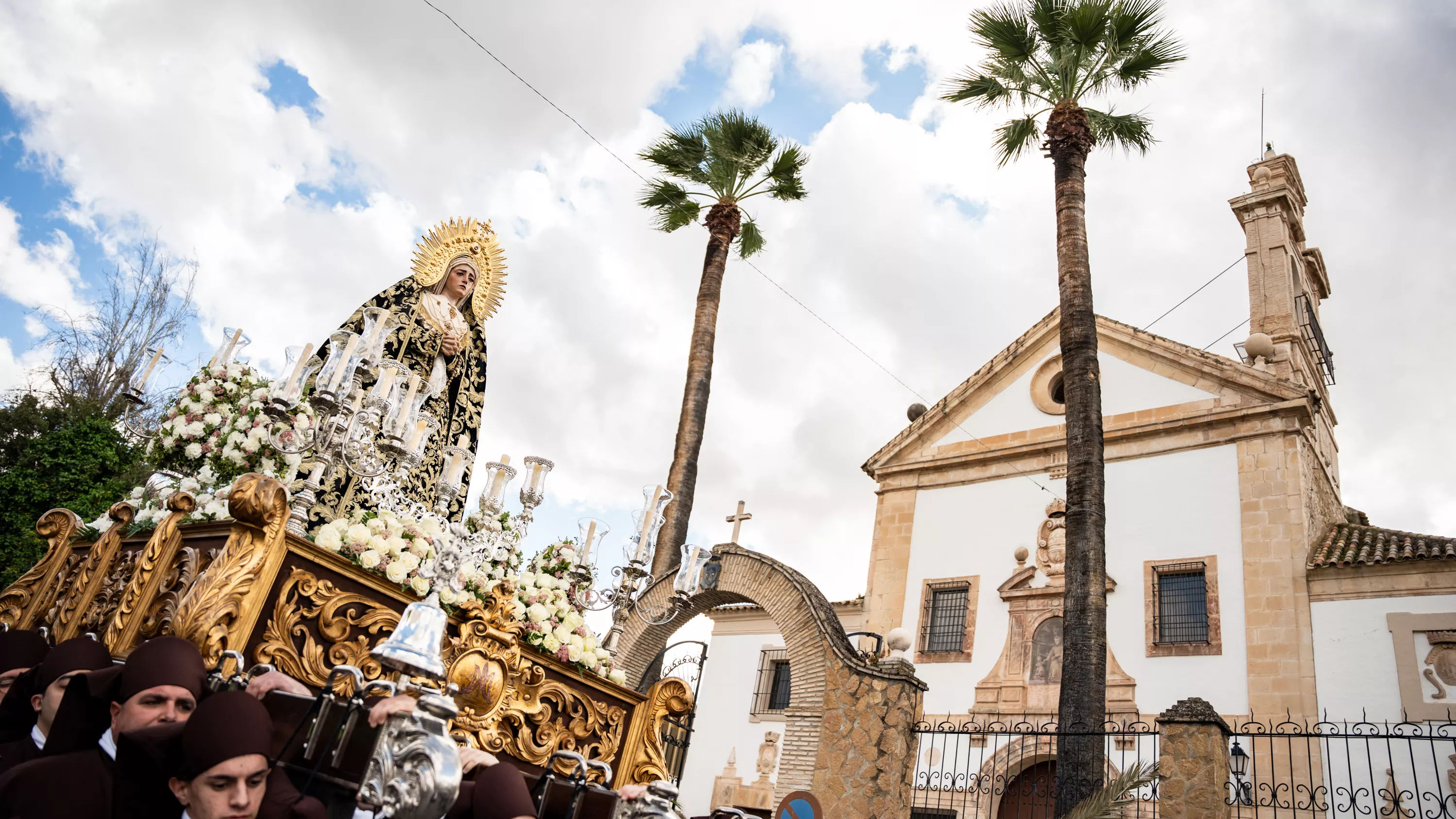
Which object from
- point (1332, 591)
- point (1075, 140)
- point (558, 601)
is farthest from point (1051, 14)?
point (558, 601)

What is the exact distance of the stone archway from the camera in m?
9.41

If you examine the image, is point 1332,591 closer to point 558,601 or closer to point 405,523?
point 558,601

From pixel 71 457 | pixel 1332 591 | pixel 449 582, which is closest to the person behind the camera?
pixel 449 582

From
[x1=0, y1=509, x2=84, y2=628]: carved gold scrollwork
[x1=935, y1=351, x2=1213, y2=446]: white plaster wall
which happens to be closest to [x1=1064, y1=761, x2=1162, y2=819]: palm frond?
[x1=0, y1=509, x2=84, y2=628]: carved gold scrollwork

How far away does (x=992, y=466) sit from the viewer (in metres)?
18.4

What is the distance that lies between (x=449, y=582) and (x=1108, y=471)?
1494 centimetres

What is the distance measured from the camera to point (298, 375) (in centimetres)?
473

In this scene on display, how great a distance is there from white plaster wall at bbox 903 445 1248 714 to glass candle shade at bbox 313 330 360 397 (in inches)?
539

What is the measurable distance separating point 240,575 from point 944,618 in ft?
50.8

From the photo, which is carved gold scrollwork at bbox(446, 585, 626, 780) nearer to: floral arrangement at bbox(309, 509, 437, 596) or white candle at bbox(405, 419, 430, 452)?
floral arrangement at bbox(309, 509, 437, 596)

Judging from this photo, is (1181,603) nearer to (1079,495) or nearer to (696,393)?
(1079,495)

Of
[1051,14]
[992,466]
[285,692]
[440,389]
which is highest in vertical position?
[1051,14]

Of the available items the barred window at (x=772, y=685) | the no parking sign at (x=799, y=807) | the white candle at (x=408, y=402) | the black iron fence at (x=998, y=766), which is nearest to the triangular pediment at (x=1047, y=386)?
A: the barred window at (x=772, y=685)

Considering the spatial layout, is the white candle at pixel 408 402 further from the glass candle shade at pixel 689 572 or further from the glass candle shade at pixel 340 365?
the glass candle shade at pixel 689 572
